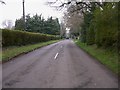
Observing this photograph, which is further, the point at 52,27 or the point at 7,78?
the point at 52,27

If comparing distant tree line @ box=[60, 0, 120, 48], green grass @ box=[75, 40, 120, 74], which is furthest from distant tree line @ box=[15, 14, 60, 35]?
green grass @ box=[75, 40, 120, 74]

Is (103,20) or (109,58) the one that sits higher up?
(103,20)

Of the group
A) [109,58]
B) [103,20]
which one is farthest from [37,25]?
[109,58]

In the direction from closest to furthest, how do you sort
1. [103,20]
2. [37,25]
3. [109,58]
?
1. [109,58]
2. [103,20]
3. [37,25]

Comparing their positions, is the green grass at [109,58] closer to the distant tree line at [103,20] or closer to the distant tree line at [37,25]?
the distant tree line at [103,20]

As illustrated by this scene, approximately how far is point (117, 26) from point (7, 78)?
9572 millimetres

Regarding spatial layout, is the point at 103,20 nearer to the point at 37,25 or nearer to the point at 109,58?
the point at 109,58

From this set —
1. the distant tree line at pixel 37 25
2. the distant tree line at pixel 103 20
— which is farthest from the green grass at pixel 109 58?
the distant tree line at pixel 37 25

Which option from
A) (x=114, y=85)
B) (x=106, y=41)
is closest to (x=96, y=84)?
(x=114, y=85)

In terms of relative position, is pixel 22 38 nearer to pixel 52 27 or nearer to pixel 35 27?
pixel 35 27

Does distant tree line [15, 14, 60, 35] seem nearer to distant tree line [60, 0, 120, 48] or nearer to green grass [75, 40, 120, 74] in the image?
distant tree line [60, 0, 120, 48]

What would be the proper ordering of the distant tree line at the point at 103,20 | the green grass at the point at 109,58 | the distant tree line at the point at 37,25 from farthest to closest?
the distant tree line at the point at 37,25, the distant tree line at the point at 103,20, the green grass at the point at 109,58

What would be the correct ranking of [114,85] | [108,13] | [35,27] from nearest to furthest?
[114,85], [108,13], [35,27]

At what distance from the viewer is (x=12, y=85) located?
10.3 meters
